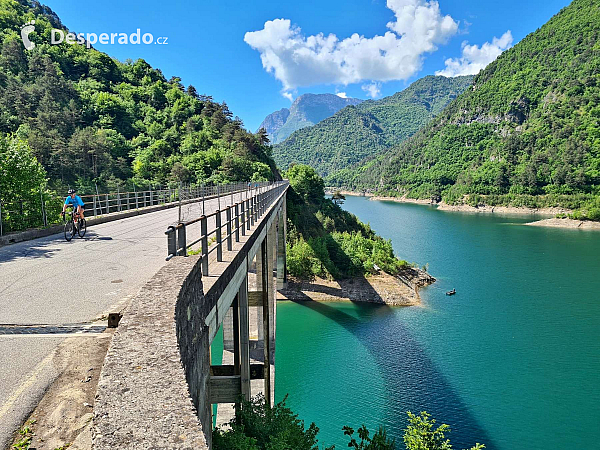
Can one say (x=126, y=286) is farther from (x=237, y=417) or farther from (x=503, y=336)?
(x=503, y=336)

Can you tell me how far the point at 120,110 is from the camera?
8156cm

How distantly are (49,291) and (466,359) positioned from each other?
2291 centimetres

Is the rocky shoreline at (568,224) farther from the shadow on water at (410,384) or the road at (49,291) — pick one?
the road at (49,291)

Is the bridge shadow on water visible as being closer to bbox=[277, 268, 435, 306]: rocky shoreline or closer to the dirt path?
bbox=[277, 268, 435, 306]: rocky shoreline

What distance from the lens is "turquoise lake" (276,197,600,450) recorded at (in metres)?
17.2

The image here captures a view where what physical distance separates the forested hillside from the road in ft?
140

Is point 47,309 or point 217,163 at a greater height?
point 217,163

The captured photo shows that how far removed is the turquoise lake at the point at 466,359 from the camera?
17.2 metres

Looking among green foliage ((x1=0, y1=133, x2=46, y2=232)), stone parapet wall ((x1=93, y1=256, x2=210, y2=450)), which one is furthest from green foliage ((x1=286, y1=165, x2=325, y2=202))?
stone parapet wall ((x1=93, y1=256, x2=210, y2=450))

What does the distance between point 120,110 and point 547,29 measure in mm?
190431

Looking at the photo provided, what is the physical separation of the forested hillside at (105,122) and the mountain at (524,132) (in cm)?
7616

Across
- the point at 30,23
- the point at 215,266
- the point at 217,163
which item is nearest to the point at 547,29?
the point at 217,163

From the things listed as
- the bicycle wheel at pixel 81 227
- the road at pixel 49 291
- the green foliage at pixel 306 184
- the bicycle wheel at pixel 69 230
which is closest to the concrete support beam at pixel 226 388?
the road at pixel 49 291

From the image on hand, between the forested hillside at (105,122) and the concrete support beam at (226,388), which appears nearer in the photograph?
the concrete support beam at (226,388)
